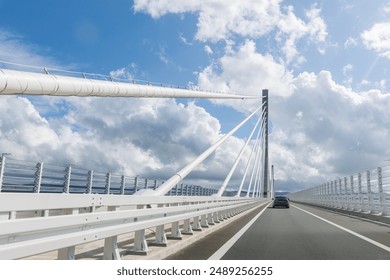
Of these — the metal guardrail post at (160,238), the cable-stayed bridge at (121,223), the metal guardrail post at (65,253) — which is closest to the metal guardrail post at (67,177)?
the cable-stayed bridge at (121,223)

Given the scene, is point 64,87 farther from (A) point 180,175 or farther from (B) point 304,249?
(B) point 304,249

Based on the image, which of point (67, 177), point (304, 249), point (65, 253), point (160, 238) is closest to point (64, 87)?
point (67, 177)

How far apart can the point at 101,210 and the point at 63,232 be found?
105 centimetres

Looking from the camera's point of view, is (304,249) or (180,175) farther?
(180,175)

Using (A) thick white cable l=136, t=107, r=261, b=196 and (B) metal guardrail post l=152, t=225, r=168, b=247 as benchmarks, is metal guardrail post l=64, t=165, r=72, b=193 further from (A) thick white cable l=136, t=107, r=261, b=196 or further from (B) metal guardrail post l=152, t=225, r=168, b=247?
(B) metal guardrail post l=152, t=225, r=168, b=247

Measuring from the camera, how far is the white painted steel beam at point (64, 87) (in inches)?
657

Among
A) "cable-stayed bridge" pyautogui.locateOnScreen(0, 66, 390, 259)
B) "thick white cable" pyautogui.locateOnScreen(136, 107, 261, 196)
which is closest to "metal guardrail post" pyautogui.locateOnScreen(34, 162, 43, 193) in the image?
"cable-stayed bridge" pyautogui.locateOnScreen(0, 66, 390, 259)

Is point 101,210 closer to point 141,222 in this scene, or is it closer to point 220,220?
point 141,222

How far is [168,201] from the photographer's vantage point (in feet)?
29.6

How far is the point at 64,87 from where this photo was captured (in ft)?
61.6

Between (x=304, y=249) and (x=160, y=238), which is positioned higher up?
(x=160, y=238)

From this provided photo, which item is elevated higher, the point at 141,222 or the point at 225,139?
the point at 225,139

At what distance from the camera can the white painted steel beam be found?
657 inches
